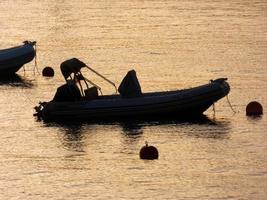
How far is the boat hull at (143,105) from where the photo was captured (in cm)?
5709

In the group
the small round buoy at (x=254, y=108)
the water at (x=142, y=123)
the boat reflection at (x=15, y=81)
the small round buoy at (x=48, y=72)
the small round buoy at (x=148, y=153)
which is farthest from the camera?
the small round buoy at (x=48, y=72)

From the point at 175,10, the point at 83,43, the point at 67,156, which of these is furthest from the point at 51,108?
the point at 175,10

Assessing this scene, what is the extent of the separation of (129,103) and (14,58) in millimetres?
14098

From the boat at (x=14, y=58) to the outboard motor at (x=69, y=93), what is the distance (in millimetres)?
12458

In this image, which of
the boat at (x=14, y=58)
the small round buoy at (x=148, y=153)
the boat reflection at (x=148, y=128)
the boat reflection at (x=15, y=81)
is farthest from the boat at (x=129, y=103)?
the boat at (x=14, y=58)

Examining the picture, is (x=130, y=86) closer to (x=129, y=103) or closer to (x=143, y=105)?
(x=129, y=103)

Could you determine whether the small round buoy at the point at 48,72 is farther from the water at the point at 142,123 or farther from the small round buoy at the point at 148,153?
the small round buoy at the point at 148,153

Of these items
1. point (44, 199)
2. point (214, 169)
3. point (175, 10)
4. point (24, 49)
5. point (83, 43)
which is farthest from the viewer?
point (175, 10)

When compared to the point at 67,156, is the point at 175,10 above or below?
above

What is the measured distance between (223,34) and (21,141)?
36356mm

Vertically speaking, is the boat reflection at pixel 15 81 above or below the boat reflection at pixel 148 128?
above

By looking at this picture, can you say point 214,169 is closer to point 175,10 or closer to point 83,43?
point 83,43

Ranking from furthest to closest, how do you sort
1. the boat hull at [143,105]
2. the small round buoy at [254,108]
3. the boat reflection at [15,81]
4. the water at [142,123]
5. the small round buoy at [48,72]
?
the small round buoy at [48,72]
the boat reflection at [15,81]
the small round buoy at [254,108]
the boat hull at [143,105]
the water at [142,123]

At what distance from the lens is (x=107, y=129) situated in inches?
2238
